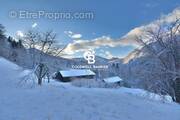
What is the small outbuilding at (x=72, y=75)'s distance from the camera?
2562 inches

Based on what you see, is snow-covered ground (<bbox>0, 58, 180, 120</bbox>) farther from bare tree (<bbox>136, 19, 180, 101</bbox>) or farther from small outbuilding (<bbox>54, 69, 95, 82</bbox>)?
small outbuilding (<bbox>54, 69, 95, 82</bbox>)

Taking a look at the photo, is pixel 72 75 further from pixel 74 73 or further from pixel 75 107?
pixel 75 107

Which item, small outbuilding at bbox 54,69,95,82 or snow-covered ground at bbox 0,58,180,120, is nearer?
snow-covered ground at bbox 0,58,180,120

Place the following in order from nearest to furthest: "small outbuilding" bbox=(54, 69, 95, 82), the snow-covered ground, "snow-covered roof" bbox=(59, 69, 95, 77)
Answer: the snow-covered ground < "small outbuilding" bbox=(54, 69, 95, 82) < "snow-covered roof" bbox=(59, 69, 95, 77)

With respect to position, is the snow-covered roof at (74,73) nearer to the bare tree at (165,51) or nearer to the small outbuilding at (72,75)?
the small outbuilding at (72,75)

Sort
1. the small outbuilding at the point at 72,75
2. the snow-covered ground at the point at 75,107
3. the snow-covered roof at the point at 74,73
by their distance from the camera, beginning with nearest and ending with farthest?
the snow-covered ground at the point at 75,107, the small outbuilding at the point at 72,75, the snow-covered roof at the point at 74,73

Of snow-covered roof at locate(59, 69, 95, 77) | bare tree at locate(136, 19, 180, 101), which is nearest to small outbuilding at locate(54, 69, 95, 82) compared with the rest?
snow-covered roof at locate(59, 69, 95, 77)

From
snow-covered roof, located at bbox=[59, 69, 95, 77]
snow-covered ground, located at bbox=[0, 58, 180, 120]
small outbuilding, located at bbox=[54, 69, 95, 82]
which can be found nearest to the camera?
snow-covered ground, located at bbox=[0, 58, 180, 120]

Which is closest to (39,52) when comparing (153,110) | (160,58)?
(160,58)

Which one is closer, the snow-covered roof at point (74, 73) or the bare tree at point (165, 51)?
the bare tree at point (165, 51)

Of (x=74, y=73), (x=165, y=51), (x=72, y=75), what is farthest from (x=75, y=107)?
(x=74, y=73)

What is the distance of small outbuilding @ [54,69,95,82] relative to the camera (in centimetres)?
6506

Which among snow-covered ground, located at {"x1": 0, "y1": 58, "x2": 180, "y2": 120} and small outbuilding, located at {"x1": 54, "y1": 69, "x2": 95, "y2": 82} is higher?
small outbuilding, located at {"x1": 54, "y1": 69, "x2": 95, "y2": 82}

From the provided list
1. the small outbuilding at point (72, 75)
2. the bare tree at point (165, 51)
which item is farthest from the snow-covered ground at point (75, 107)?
the small outbuilding at point (72, 75)
